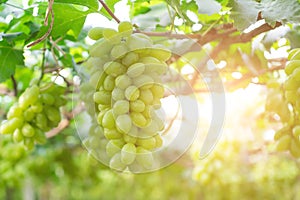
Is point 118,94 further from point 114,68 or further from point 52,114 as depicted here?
point 52,114

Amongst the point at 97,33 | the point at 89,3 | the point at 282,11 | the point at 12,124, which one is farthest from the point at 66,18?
the point at 282,11

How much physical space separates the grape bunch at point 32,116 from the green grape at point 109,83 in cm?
36

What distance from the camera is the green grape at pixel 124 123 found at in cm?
63

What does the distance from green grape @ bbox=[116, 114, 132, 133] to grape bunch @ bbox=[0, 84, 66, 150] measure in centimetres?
40

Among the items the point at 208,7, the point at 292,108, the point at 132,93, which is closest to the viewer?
the point at 132,93

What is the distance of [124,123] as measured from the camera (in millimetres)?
630

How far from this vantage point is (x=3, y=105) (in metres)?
1.72

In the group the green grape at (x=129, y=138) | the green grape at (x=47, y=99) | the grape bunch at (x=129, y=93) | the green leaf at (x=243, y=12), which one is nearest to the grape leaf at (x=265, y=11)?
the green leaf at (x=243, y=12)

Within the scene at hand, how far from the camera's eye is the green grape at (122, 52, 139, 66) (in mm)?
650

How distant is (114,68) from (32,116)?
1.33 ft

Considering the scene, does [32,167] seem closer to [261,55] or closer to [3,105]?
[3,105]

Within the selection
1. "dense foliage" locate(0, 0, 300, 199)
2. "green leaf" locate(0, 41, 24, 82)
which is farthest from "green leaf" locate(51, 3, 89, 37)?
"green leaf" locate(0, 41, 24, 82)

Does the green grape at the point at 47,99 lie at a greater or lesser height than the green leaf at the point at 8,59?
lesser

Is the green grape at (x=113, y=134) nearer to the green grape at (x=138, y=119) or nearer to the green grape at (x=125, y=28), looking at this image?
the green grape at (x=138, y=119)
